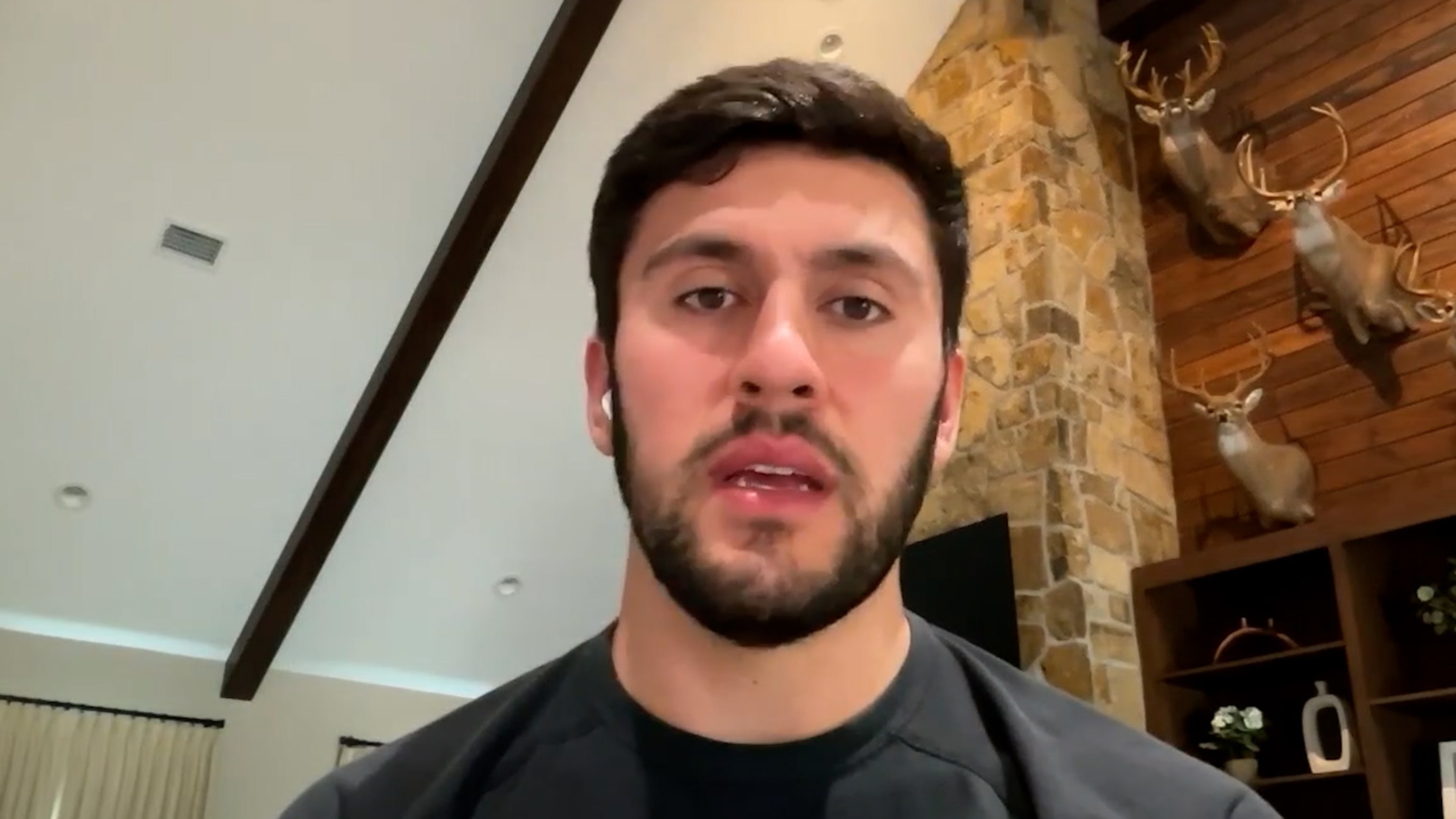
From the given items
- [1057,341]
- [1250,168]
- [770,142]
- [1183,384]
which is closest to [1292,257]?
[1250,168]

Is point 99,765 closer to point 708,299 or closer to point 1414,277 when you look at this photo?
point 708,299

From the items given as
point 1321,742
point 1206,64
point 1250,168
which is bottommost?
point 1321,742

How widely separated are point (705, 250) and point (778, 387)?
17 cm

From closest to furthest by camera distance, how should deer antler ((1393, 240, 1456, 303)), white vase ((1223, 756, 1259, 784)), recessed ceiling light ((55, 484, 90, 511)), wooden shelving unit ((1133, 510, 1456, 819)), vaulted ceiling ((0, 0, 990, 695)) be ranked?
wooden shelving unit ((1133, 510, 1456, 819))
white vase ((1223, 756, 1259, 784))
deer antler ((1393, 240, 1456, 303))
vaulted ceiling ((0, 0, 990, 695))
recessed ceiling light ((55, 484, 90, 511))

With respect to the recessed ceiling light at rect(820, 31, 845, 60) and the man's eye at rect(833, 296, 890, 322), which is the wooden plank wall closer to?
the recessed ceiling light at rect(820, 31, 845, 60)

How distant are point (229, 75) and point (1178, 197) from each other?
11.0 feet

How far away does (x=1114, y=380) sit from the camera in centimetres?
416

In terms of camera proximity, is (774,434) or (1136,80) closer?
(774,434)

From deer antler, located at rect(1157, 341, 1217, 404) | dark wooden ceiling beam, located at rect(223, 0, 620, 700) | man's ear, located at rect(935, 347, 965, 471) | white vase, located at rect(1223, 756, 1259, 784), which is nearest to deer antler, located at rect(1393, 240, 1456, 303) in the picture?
deer antler, located at rect(1157, 341, 1217, 404)

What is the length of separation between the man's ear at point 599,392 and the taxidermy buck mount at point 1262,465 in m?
2.82

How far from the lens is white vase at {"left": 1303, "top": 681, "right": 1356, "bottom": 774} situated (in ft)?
10.5

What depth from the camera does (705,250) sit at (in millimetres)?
1148

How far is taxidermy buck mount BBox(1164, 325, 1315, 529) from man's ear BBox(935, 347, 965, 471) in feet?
8.50

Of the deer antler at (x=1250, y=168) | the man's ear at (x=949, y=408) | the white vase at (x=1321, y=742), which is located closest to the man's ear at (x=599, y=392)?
the man's ear at (x=949, y=408)
